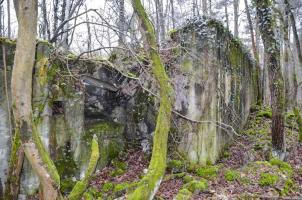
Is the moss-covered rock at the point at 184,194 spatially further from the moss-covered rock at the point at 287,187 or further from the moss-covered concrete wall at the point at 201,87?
the moss-covered rock at the point at 287,187

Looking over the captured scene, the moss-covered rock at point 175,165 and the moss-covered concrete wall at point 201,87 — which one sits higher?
the moss-covered concrete wall at point 201,87

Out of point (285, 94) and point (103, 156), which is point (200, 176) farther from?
point (285, 94)

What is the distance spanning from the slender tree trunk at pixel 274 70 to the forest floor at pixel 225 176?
54cm

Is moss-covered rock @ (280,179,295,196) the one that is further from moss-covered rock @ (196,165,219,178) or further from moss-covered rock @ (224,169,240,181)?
moss-covered rock @ (196,165,219,178)

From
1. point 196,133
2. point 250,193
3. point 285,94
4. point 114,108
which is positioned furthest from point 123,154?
point 285,94

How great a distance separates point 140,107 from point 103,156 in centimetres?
162

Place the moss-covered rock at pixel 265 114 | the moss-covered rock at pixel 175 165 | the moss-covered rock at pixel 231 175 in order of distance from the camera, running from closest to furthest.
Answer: the moss-covered rock at pixel 231 175 → the moss-covered rock at pixel 175 165 → the moss-covered rock at pixel 265 114

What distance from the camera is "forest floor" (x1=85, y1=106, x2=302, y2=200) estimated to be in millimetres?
5953

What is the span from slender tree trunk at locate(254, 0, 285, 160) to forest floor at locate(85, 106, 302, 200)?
0.54m

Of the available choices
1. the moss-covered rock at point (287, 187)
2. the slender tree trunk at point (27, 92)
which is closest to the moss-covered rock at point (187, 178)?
the moss-covered rock at point (287, 187)

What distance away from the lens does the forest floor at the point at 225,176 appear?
5953mm

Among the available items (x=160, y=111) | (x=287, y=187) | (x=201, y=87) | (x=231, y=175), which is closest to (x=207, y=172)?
(x=231, y=175)

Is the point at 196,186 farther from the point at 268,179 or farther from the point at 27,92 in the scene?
the point at 27,92

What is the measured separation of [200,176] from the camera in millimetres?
6707
